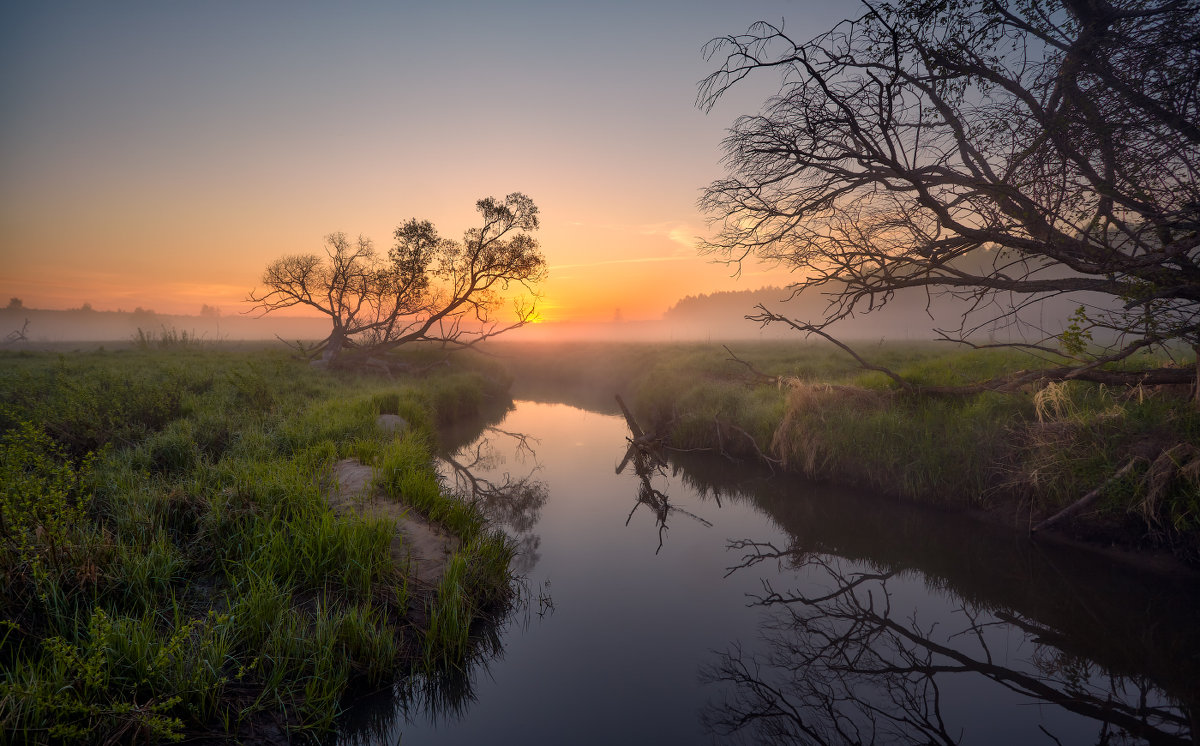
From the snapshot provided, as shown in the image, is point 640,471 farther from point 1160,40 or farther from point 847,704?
point 1160,40

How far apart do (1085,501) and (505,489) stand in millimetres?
11196

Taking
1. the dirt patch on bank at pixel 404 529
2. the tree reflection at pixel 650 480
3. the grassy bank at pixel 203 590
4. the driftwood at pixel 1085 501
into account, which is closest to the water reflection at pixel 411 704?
the grassy bank at pixel 203 590

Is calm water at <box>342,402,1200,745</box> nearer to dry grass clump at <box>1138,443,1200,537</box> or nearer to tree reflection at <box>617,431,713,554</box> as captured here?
tree reflection at <box>617,431,713,554</box>

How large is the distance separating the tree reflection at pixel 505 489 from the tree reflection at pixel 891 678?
4111 mm

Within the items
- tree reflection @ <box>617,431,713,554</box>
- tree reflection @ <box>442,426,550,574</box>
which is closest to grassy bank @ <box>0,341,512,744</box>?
tree reflection @ <box>442,426,550,574</box>

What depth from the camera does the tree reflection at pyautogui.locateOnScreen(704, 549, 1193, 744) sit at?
450 centimetres

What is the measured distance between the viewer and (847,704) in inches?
191

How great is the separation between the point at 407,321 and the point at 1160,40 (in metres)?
27.7

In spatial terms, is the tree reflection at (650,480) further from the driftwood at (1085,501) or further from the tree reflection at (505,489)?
the driftwood at (1085,501)

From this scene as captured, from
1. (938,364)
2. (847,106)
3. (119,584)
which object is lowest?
(119,584)

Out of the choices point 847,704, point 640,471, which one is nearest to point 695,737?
point 847,704

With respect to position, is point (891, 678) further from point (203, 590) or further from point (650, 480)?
point (650, 480)

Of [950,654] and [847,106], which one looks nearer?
[950,654]

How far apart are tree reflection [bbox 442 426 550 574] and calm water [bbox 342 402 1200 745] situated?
0.20 metres
